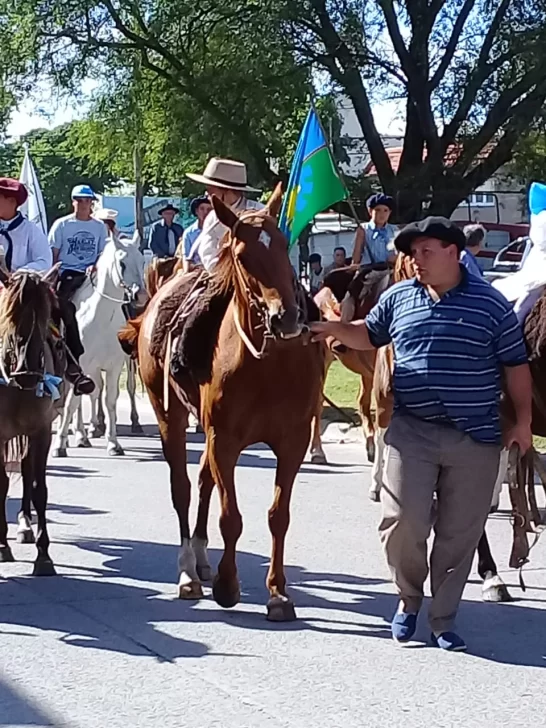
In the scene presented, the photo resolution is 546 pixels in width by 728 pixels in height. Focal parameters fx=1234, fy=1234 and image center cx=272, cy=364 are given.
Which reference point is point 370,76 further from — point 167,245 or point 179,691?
point 179,691

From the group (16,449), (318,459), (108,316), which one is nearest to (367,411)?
(318,459)

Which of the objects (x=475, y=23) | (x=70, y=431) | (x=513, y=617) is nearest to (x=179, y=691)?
(x=513, y=617)

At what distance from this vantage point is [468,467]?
5.91 metres

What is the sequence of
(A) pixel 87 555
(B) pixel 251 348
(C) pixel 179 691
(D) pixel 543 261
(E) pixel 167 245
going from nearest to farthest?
1. (C) pixel 179 691
2. (B) pixel 251 348
3. (D) pixel 543 261
4. (A) pixel 87 555
5. (E) pixel 167 245

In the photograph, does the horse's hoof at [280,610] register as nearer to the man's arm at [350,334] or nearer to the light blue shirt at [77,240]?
the man's arm at [350,334]

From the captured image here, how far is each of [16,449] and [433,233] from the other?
3889 millimetres

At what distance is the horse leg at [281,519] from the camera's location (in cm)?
668

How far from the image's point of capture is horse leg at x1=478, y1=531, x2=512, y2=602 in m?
7.12

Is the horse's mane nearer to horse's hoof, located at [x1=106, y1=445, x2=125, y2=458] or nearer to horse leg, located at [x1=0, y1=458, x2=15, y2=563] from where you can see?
horse leg, located at [x1=0, y1=458, x2=15, y2=563]

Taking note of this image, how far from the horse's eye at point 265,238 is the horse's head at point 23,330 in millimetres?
2016

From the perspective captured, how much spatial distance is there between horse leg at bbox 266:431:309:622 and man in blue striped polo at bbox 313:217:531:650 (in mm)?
736

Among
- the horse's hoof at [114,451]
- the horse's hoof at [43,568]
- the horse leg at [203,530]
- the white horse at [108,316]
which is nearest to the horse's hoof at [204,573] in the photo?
the horse leg at [203,530]

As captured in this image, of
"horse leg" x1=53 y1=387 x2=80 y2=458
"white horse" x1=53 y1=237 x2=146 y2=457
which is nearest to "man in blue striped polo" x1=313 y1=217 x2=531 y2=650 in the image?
"horse leg" x1=53 y1=387 x2=80 y2=458

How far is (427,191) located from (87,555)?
14.3 m
